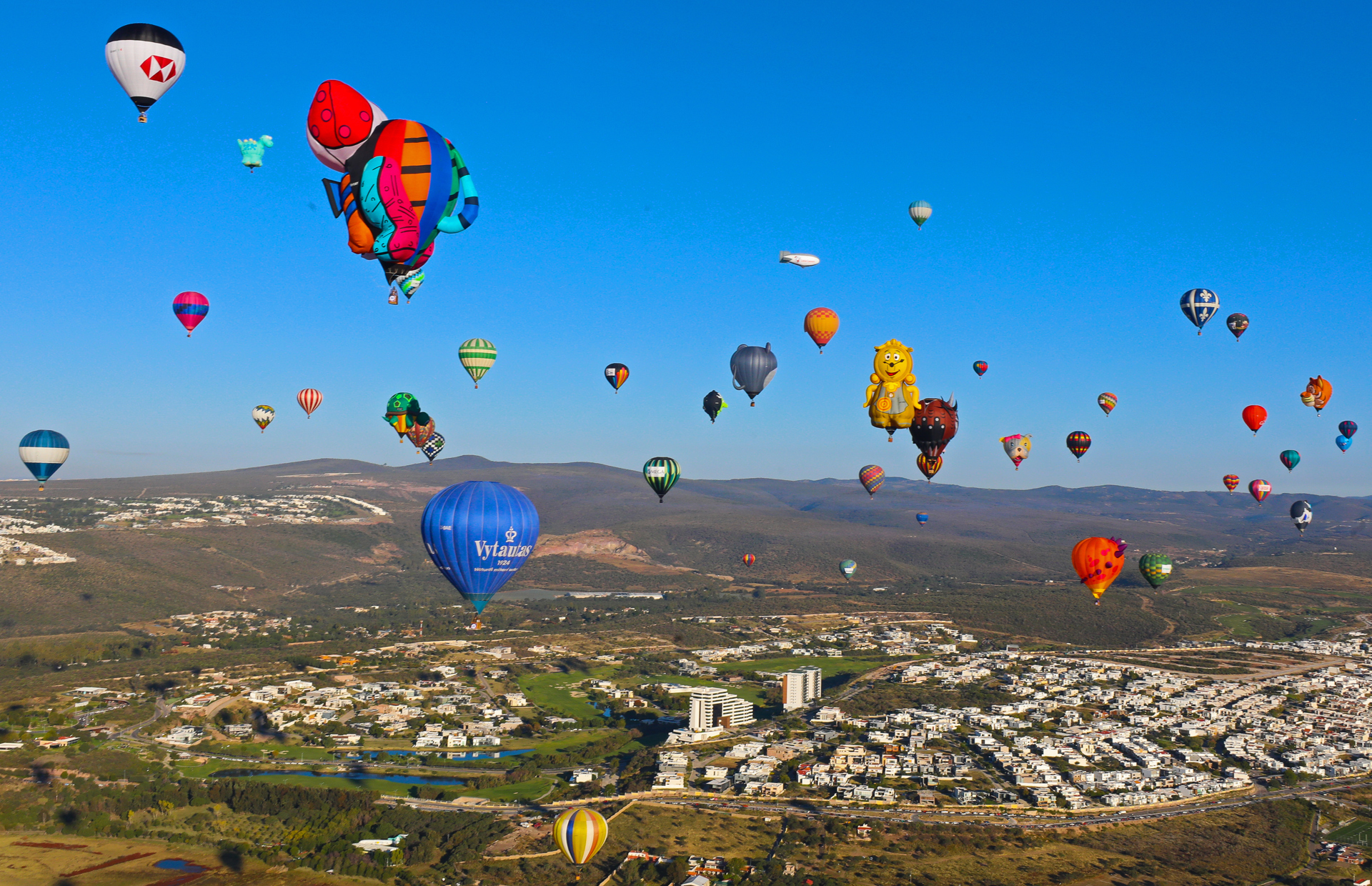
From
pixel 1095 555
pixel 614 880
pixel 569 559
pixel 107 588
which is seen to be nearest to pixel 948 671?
pixel 1095 555

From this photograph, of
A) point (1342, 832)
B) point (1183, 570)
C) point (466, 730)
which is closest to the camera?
point (1342, 832)

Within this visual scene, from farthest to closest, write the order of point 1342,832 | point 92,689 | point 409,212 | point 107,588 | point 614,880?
point 107,588, point 92,689, point 1342,832, point 614,880, point 409,212

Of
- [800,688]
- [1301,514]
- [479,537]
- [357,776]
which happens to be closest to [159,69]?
[479,537]

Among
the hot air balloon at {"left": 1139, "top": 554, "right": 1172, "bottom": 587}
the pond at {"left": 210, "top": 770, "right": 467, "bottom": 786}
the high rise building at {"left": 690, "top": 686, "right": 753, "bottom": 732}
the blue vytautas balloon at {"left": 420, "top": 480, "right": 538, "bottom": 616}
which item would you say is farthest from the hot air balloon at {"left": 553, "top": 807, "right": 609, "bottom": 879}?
the hot air balloon at {"left": 1139, "top": 554, "right": 1172, "bottom": 587}

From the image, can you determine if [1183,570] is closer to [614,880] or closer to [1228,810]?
[1228,810]

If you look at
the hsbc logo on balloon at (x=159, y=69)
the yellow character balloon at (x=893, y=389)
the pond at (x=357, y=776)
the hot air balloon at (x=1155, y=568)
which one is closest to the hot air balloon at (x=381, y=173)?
the hsbc logo on balloon at (x=159, y=69)

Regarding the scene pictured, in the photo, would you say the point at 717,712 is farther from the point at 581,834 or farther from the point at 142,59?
the point at 142,59

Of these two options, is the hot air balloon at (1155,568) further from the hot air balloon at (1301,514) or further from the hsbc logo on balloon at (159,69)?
the hsbc logo on balloon at (159,69)

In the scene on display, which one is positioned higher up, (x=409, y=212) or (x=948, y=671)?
(x=409, y=212)
